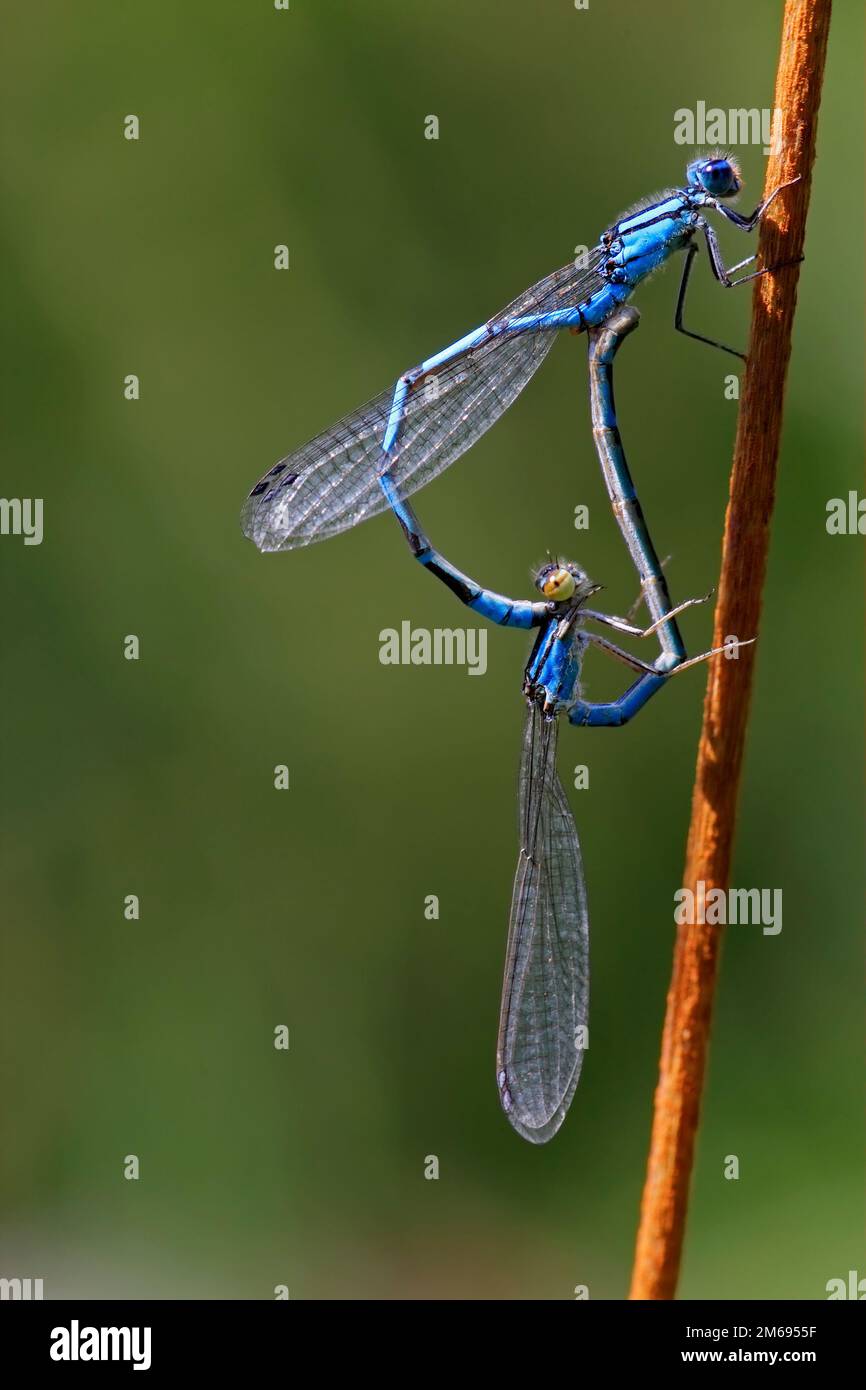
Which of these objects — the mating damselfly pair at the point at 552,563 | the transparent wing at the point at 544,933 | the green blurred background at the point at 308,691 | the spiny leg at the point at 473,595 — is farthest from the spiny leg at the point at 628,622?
the green blurred background at the point at 308,691

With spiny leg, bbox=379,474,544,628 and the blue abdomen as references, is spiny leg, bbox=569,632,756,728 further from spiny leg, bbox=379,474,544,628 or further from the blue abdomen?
spiny leg, bbox=379,474,544,628

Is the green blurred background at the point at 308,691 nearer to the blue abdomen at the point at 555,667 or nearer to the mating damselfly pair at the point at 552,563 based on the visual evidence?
the mating damselfly pair at the point at 552,563

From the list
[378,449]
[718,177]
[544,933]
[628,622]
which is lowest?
[544,933]

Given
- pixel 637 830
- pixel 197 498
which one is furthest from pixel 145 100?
pixel 637 830

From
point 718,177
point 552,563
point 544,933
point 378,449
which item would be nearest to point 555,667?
point 552,563

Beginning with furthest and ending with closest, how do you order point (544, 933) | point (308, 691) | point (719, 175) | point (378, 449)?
point (308, 691) < point (378, 449) < point (544, 933) < point (719, 175)

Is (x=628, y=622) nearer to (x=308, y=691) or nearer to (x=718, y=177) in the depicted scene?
(x=718, y=177)
